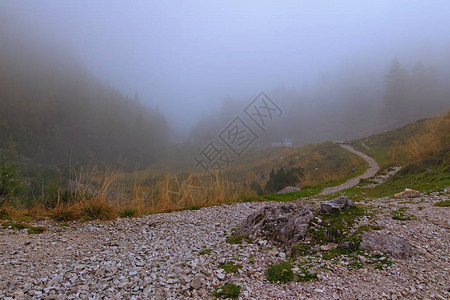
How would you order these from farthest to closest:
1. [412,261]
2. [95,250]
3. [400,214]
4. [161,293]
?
[400,214] → [95,250] → [412,261] → [161,293]

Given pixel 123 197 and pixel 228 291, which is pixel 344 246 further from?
pixel 123 197

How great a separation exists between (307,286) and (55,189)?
703cm

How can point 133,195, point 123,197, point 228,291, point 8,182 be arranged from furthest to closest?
point 133,195 < point 123,197 < point 8,182 < point 228,291

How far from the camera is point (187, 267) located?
3.50m

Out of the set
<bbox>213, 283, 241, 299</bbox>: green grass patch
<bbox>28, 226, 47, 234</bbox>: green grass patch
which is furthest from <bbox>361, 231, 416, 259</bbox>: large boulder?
<bbox>28, 226, 47, 234</bbox>: green grass patch

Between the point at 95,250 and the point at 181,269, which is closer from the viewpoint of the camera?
the point at 181,269

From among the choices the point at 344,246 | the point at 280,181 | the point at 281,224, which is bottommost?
the point at 280,181

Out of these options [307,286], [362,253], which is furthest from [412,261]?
[307,286]

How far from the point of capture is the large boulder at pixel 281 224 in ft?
14.0

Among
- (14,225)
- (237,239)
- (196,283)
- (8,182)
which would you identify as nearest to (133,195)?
(14,225)

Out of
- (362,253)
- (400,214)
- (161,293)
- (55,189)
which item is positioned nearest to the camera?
(161,293)

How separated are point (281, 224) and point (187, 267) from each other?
205 centimetres

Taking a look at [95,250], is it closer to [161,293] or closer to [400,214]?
[161,293]

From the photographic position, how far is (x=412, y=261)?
10.9ft
